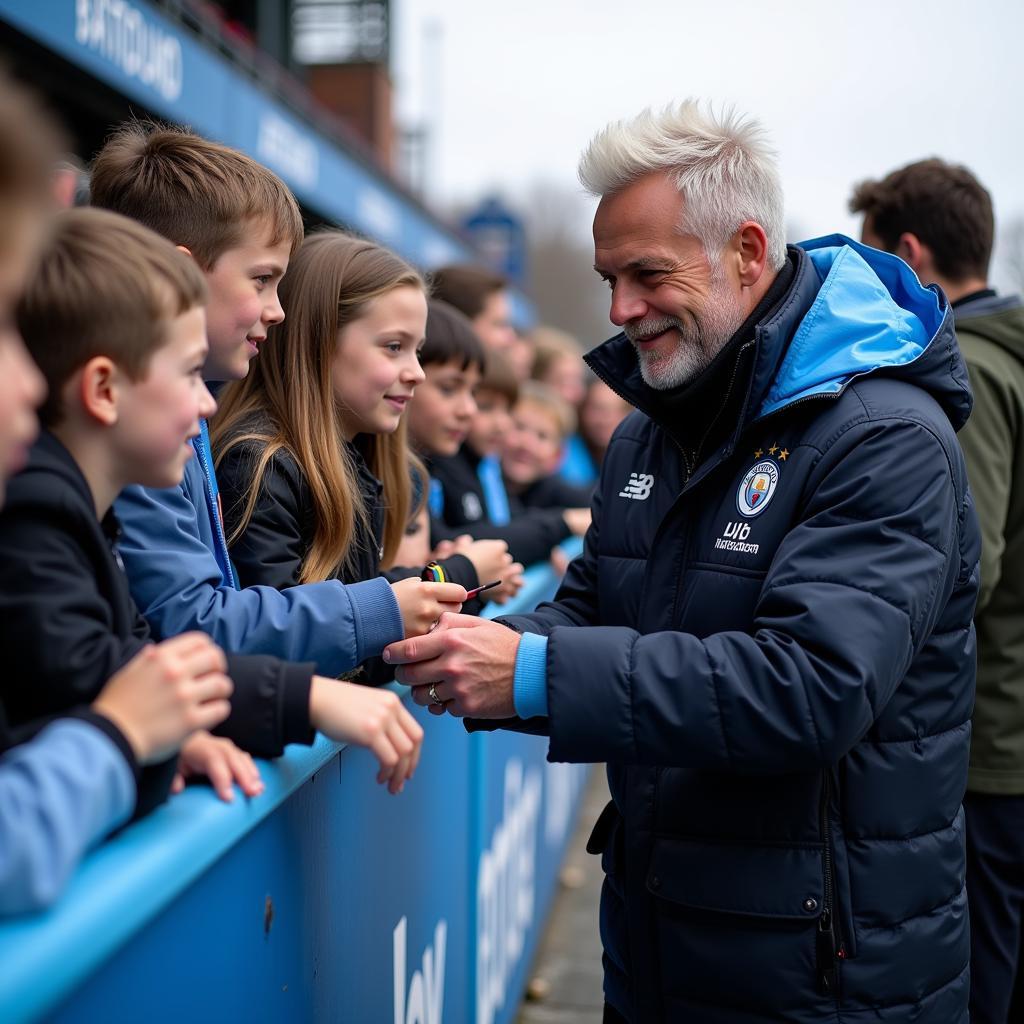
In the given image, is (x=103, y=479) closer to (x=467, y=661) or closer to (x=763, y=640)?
(x=467, y=661)

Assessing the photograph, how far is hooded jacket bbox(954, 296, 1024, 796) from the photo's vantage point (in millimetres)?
2895

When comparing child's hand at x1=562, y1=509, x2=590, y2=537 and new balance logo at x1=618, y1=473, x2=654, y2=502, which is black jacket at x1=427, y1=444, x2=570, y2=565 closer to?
child's hand at x1=562, y1=509, x2=590, y2=537

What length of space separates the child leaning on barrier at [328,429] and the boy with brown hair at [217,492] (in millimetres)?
193

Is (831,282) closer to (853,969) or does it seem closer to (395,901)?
(853,969)

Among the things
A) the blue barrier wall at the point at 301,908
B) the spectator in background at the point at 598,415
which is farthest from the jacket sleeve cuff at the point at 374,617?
the spectator in background at the point at 598,415

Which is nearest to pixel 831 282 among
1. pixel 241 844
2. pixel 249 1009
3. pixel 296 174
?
pixel 241 844

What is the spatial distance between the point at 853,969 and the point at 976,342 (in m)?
1.80

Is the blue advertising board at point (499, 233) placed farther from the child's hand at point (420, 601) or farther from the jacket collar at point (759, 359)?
the child's hand at point (420, 601)

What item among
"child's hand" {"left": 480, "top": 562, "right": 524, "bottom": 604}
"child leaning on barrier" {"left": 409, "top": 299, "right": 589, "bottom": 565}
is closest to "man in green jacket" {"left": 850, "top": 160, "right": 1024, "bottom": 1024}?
"child's hand" {"left": 480, "top": 562, "right": 524, "bottom": 604}

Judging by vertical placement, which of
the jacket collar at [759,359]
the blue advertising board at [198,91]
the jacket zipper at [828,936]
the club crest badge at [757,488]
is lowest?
the jacket zipper at [828,936]

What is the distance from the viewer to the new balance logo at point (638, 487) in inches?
93.6

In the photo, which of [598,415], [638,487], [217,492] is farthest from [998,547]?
[598,415]

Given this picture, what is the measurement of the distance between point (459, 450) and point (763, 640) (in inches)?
117

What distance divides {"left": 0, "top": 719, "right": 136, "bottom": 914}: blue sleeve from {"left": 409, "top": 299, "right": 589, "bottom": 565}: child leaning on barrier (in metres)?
2.62
